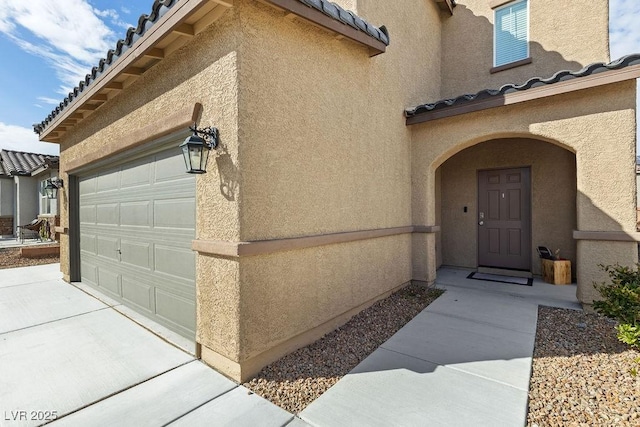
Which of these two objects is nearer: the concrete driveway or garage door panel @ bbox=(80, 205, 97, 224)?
the concrete driveway

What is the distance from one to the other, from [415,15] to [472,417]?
8.06 metres

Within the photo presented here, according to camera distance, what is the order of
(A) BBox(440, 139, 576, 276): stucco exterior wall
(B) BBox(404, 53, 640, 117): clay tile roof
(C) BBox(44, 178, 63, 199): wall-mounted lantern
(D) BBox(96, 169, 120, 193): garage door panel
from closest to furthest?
1. (B) BBox(404, 53, 640, 117): clay tile roof
2. (D) BBox(96, 169, 120, 193): garage door panel
3. (A) BBox(440, 139, 576, 276): stucco exterior wall
4. (C) BBox(44, 178, 63, 199): wall-mounted lantern

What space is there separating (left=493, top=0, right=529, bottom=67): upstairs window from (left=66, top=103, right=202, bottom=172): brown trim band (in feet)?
26.7

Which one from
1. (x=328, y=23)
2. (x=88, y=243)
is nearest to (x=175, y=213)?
(x=328, y=23)

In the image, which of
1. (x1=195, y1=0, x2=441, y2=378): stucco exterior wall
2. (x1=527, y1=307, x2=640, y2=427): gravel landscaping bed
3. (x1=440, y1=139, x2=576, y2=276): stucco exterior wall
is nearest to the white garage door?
(x1=195, y1=0, x2=441, y2=378): stucco exterior wall

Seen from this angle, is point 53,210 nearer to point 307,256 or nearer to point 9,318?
point 9,318

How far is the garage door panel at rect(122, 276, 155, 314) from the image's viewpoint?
4.70 m

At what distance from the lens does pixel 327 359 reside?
3621 mm

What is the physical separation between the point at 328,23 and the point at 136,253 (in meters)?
4.72

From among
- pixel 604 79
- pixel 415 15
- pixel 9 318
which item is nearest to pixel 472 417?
pixel 604 79

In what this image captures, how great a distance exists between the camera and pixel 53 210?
14.5 m

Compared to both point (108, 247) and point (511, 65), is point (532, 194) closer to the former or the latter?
point (511, 65)

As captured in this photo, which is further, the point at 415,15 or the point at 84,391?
the point at 415,15

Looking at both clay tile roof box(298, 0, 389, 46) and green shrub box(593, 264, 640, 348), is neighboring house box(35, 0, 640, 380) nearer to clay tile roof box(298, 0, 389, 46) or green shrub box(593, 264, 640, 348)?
clay tile roof box(298, 0, 389, 46)
